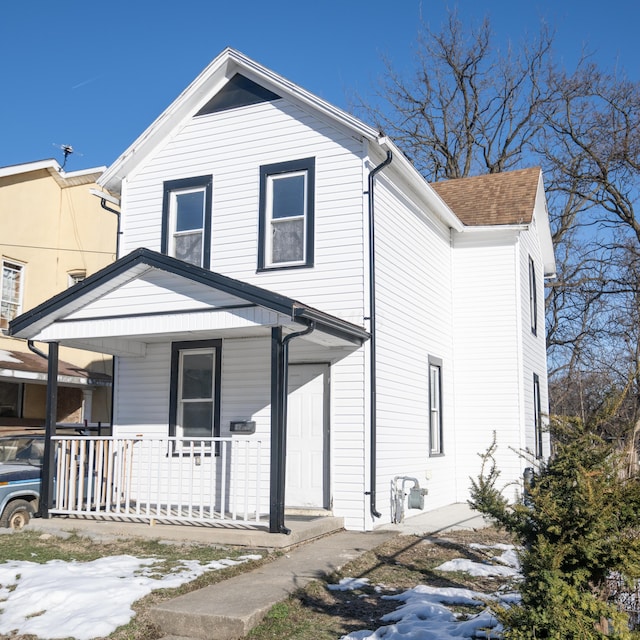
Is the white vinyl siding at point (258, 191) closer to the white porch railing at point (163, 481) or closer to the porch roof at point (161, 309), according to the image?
the porch roof at point (161, 309)

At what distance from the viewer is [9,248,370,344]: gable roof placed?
8992 millimetres

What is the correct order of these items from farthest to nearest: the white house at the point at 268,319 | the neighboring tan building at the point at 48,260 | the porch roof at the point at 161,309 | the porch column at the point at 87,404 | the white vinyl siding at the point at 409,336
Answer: the porch column at the point at 87,404, the neighboring tan building at the point at 48,260, the white vinyl siding at the point at 409,336, the white house at the point at 268,319, the porch roof at the point at 161,309

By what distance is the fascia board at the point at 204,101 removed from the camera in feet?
37.8

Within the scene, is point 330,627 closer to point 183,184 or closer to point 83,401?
point 183,184

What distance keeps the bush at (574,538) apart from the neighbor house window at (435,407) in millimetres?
9167

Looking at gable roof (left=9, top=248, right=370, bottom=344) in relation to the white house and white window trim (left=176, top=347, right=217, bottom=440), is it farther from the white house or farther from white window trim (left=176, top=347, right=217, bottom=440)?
white window trim (left=176, top=347, right=217, bottom=440)

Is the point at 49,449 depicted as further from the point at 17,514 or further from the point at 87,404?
the point at 87,404

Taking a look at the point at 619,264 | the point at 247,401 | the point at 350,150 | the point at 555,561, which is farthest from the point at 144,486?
the point at 619,264

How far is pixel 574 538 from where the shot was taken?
4.39 m

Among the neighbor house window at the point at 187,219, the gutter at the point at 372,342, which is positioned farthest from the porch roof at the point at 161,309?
the neighbor house window at the point at 187,219

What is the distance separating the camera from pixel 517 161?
29469 millimetres

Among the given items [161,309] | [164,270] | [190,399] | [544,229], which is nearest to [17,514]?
[190,399]

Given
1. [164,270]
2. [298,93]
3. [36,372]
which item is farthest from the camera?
[36,372]

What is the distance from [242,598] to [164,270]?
4.74m
